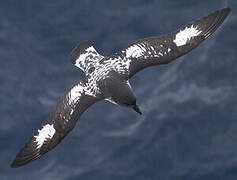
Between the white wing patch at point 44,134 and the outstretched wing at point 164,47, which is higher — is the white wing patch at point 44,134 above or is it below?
below

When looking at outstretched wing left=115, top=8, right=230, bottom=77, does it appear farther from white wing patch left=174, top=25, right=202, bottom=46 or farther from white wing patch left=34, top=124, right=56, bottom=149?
white wing patch left=34, top=124, right=56, bottom=149

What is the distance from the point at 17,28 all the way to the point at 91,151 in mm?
4137

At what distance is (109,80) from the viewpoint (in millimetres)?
16328

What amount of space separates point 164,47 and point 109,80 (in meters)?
1.61

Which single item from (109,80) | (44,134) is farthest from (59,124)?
(109,80)

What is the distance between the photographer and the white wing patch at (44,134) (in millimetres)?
16375

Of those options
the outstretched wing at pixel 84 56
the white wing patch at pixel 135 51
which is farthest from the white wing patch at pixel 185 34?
the outstretched wing at pixel 84 56

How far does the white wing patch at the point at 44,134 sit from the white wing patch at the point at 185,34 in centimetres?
359

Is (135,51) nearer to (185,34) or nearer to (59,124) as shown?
(185,34)

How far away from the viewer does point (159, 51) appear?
1680cm

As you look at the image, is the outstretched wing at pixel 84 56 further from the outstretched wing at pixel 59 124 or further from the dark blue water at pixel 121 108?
the dark blue water at pixel 121 108

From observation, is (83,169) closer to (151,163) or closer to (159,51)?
(151,163)

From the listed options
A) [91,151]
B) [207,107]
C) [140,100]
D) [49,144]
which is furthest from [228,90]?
[49,144]

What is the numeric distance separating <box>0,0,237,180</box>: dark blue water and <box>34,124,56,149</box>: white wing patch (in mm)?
1648
